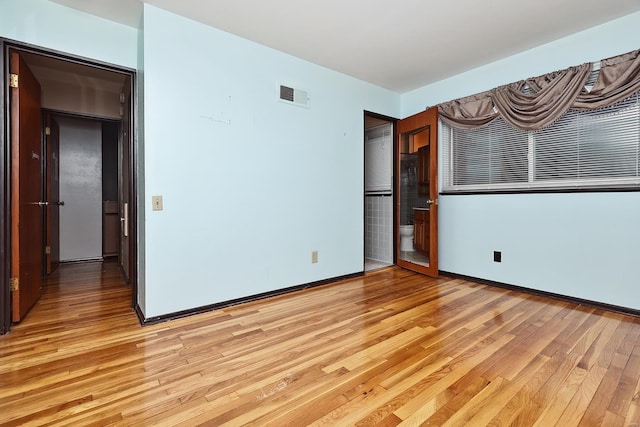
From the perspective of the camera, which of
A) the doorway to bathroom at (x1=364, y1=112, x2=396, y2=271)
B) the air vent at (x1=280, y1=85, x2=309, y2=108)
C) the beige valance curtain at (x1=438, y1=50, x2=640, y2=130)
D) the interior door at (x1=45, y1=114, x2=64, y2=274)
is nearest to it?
the beige valance curtain at (x1=438, y1=50, x2=640, y2=130)

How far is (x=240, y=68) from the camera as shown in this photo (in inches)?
112

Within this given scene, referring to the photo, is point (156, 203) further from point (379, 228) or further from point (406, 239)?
point (406, 239)

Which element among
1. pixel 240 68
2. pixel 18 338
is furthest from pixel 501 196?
pixel 18 338

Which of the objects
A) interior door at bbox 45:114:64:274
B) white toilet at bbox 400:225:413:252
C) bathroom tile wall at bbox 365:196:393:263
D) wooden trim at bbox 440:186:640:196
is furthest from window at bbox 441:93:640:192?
interior door at bbox 45:114:64:274

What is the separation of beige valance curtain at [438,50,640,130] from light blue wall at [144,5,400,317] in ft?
4.57

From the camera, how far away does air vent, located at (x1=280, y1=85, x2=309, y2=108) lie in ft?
10.3

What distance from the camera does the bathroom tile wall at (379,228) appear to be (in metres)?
4.58

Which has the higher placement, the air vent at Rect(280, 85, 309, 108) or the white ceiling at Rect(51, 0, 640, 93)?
the white ceiling at Rect(51, 0, 640, 93)

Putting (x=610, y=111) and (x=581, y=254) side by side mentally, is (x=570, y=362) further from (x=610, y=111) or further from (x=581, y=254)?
(x=610, y=111)

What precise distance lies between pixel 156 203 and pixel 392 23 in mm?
2486

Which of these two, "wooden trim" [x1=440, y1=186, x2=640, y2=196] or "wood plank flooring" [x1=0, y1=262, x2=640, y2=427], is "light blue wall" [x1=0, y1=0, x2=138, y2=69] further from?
"wooden trim" [x1=440, y1=186, x2=640, y2=196]

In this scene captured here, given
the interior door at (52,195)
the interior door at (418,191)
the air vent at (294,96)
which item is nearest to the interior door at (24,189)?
the interior door at (52,195)

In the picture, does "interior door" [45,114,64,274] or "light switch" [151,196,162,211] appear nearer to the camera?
Result: "light switch" [151,196,162,211]

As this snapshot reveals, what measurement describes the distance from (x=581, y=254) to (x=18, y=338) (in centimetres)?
455
